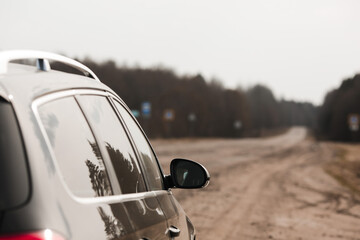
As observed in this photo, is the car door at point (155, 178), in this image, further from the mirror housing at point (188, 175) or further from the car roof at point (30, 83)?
Answer: the car roof at point (30, 83)

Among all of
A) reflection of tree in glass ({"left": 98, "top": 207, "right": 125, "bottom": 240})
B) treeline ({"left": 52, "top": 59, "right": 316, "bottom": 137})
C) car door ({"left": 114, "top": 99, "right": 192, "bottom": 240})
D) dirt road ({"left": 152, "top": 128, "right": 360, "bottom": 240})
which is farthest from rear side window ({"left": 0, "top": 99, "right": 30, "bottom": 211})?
treeline ({"left": 52, "top": 59, "right": 316, "bottom": 137})

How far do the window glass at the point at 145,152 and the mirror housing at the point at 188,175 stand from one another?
91mm

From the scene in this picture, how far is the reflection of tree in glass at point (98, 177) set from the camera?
2424mm

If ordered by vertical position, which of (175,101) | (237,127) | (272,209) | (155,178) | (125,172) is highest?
(125,172)

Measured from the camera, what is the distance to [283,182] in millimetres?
20734

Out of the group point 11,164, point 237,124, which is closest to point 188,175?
point 11,164

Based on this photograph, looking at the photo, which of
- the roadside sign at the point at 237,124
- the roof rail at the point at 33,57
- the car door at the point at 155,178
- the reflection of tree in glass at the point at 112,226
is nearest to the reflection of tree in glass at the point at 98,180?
the reflection of tree in glass at the point at 112,226

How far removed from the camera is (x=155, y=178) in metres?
3.65

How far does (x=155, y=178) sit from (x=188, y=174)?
0.22 m

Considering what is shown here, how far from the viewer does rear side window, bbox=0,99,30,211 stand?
1852 mm

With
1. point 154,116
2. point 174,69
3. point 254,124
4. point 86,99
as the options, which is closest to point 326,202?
point 86,99

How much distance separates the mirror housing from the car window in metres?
0.53

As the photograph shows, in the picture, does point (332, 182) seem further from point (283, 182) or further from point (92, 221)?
point (92, 221)

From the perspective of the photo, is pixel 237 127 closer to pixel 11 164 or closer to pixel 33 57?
pixel 33 57
